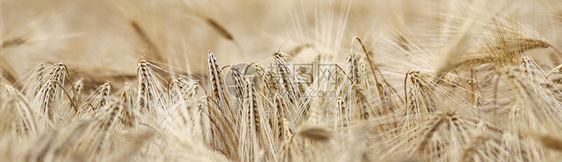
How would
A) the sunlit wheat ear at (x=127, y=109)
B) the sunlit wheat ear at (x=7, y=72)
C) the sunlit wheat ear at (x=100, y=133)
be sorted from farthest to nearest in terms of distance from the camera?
the sunlit wheat ear at (x=7, y=72)
the sunlit wheat ear at (x=127, y=109)
the sunlit wheat ear at (x=100, y=133)

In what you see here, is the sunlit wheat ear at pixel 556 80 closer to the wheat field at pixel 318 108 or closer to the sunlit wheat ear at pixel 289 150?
the wheat field at pixel 318 108

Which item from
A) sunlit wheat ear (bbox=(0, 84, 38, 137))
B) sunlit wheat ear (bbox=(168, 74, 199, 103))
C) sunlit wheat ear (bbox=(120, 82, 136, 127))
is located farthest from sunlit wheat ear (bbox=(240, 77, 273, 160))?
sunlit wheat ear (bbox=(0, 84, 38, 137))

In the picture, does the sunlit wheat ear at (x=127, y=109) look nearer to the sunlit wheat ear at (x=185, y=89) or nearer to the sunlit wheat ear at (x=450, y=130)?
the sunlit wheat ear at (x=185, y=89)

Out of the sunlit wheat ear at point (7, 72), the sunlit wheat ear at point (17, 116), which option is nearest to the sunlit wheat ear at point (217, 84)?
the sunlit wheat ear at point (17, 116)

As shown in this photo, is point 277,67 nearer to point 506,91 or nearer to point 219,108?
point 219,108

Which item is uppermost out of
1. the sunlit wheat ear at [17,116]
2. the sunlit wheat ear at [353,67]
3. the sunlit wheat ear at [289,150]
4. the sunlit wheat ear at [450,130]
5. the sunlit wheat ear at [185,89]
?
the sunlit wheat ear at [353,67]

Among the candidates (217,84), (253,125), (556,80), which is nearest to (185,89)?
(217,84)

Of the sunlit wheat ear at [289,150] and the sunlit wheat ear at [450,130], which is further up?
the sunlit wheat ear at [450,130]

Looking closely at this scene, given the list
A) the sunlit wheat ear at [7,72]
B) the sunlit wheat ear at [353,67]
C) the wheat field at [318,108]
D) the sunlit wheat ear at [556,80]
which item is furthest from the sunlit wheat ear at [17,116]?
the sunlit wheat ear at [556,80]

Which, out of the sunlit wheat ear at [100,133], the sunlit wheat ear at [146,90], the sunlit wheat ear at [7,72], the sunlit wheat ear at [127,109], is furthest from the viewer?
the sunlit wheat ear at [7,72]

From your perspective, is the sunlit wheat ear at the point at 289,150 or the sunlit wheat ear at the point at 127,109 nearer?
the sunlit wheat ear at the point at 289,150
